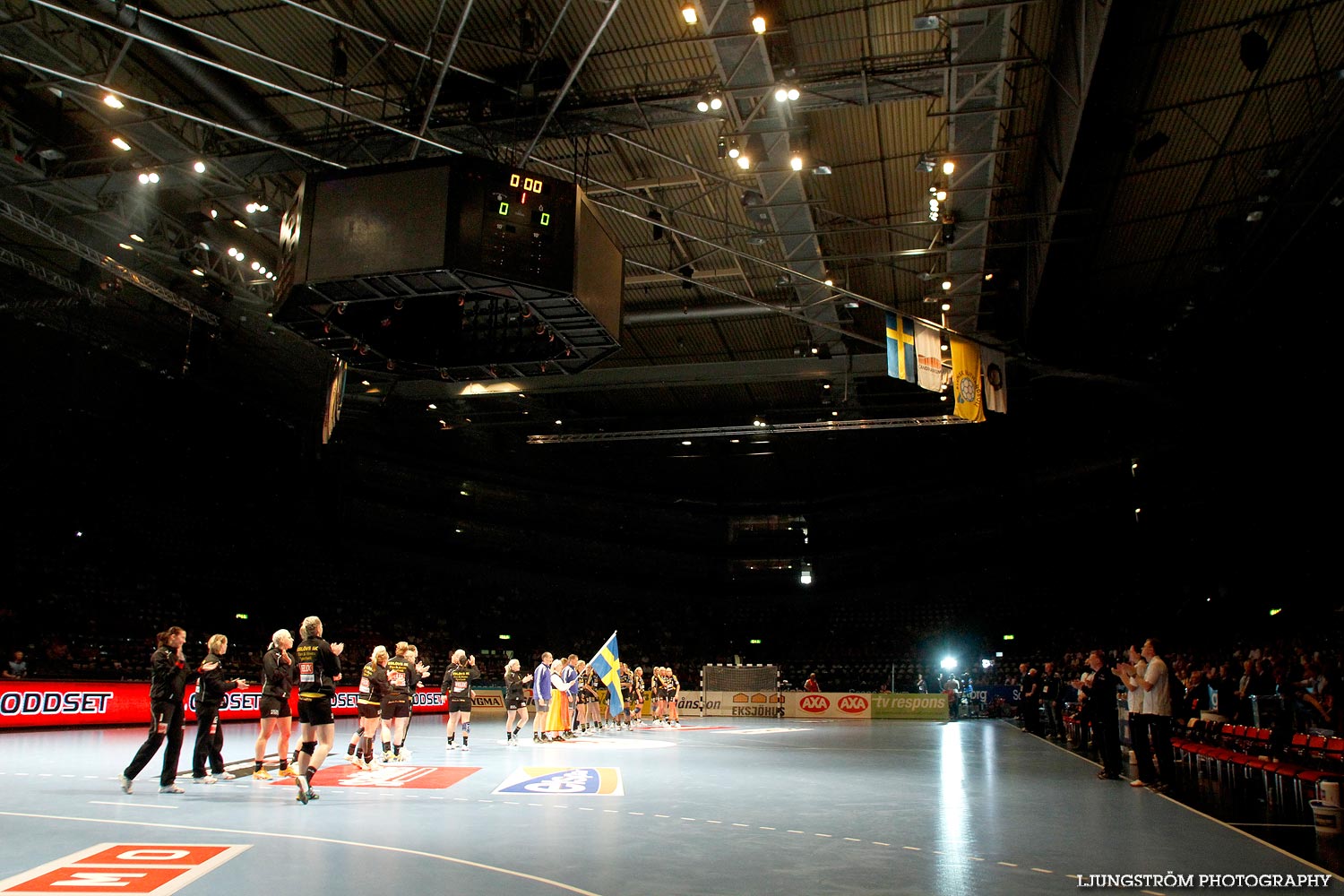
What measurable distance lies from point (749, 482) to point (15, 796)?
40191mm

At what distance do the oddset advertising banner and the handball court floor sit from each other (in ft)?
20.9

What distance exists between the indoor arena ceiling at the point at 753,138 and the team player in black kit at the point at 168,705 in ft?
22.8

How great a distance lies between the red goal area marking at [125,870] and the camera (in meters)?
5.32

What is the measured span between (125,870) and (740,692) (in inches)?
1208

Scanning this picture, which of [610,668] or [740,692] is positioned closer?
[610,668]

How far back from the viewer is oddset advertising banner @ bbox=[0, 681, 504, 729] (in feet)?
62.6

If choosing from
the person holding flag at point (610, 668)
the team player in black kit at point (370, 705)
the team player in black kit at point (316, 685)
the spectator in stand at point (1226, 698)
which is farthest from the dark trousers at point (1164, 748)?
the person holding flag at point (610, 668)

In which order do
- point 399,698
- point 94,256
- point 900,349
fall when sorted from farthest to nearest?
point 94,256 < point 900,349 < point 399,698

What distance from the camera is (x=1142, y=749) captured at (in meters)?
11.2

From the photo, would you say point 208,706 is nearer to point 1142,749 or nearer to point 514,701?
point 514,701

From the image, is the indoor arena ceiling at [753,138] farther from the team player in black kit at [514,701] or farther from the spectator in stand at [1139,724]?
the spectator in stand at [1139,724]

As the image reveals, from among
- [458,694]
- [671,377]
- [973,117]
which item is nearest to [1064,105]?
[973,117]

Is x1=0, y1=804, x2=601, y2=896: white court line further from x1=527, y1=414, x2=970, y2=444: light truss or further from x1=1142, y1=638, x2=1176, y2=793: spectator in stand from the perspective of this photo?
x1=527, y1=414, x2=970, y2=444: light truss

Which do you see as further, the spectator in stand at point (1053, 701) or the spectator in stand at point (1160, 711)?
the spectator in stand at point (1053, 701)
